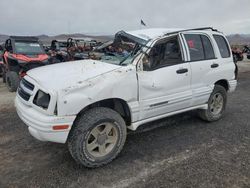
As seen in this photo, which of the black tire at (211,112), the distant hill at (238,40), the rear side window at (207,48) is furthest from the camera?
the distant hill at (238,40)

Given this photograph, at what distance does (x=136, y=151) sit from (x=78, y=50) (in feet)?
35.0

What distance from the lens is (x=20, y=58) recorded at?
32.8 feet

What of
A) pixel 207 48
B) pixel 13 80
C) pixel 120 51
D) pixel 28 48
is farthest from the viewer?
pixel 28 48

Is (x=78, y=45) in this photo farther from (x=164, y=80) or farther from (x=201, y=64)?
(x=164, y=80)

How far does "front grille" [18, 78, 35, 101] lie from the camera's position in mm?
3735

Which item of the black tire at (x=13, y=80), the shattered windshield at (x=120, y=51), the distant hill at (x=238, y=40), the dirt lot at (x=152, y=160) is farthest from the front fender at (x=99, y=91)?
the distant hill at (x=238, y=40)

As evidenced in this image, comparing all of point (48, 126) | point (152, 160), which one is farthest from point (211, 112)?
point (48, 126)

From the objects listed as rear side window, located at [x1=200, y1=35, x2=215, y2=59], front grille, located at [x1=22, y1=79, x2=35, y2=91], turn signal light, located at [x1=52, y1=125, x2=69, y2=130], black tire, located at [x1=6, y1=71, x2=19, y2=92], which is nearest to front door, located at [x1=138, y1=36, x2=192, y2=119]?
rear side window, located at [x1=200, y1=35, x2=215, y2=59]

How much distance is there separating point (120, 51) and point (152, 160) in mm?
1837

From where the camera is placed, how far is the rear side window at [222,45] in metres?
5.54

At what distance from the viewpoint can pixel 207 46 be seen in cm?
527

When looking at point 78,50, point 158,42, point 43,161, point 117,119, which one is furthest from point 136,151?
point 78,50

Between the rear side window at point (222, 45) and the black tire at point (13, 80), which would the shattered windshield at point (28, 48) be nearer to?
the black tire at point (13, 80)

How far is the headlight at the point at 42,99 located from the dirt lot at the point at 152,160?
95 cm
